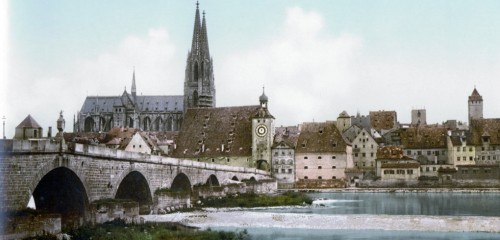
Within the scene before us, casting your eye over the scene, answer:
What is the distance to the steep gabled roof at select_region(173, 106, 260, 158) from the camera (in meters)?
108

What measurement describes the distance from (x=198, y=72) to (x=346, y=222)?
4597 inches

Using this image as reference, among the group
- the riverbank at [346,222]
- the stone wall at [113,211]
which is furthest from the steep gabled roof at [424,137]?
the stone wall at [113,211]

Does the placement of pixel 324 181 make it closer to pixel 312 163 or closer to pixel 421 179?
pixel 312 163

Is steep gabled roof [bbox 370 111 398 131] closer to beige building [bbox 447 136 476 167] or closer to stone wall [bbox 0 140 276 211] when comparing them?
beige building [bbox 447 136 476 167]

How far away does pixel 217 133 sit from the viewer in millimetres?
110375

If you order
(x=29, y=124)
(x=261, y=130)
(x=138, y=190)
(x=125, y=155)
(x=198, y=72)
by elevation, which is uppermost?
(x=198, y=72)

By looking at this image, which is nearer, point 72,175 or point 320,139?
point 72,175

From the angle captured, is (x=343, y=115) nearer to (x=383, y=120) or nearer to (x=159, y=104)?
(x=383, y=120)

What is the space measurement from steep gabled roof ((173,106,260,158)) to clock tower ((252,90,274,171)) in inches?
55.9

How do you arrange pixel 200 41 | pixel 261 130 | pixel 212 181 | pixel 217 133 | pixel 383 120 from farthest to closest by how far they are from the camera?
pixel 200 41, pixel 383 120, pixel 217 133, pixel 261 130, pixel 212 181

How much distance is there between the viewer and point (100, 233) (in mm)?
32812

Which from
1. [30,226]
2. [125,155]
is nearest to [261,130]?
[125,155]

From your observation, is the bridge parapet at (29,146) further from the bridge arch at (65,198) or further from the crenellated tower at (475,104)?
the crenellated tower at (475,104)

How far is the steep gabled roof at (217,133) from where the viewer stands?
107812 mm
